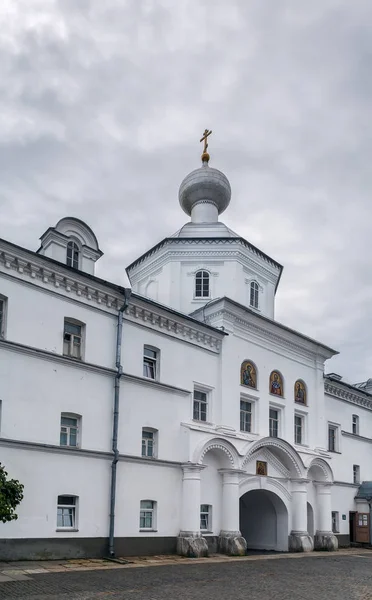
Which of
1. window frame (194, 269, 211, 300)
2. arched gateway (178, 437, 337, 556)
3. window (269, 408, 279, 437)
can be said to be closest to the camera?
arched gateway (178, 437, 337, 556)

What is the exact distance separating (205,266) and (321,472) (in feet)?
39.1

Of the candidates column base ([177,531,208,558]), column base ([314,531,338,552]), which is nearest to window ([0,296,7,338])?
column base ([177,531,208,558])

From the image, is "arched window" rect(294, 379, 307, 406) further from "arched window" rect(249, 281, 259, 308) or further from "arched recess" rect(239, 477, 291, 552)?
"arched recess" rect(239, 477, 291, 552)

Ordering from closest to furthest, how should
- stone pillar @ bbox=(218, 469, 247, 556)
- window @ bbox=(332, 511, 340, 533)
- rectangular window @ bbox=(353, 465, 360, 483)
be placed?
stone pillar @ bbox=(218, 469, 247, 556), window @ bbox=(332, 511, 340, 533), rectangular window @ bbox=(353, 465, 360, 483)

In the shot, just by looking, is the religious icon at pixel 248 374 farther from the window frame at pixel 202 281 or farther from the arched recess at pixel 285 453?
the window frame at pixel 202 281

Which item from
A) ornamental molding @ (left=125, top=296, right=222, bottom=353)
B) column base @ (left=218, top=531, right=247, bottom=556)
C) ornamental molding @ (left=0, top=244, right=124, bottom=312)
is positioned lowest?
column base @ (left=218, top=531, right=247, bottom=556)

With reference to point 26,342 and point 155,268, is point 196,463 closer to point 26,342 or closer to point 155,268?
point 26,342

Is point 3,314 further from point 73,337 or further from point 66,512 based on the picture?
point 66,512

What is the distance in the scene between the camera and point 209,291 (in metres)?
31.5

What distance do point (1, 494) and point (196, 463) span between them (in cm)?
1056

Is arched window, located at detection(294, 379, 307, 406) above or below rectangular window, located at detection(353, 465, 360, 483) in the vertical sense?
above

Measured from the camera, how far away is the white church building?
20719 mm

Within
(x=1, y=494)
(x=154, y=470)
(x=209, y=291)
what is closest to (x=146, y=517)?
(x=154, y=470)

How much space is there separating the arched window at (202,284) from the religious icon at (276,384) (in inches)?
199
